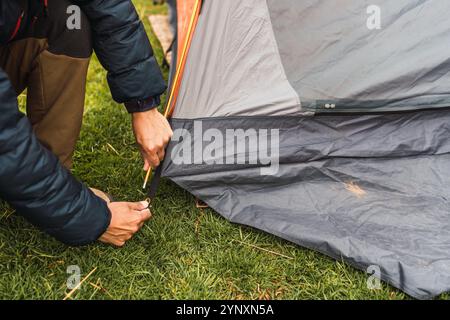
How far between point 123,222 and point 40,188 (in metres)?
0.35

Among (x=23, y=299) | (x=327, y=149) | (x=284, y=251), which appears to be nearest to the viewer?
(x=23, y=299)

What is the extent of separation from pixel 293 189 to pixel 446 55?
653 millimetres

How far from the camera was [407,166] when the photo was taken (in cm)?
174

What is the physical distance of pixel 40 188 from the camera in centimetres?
120

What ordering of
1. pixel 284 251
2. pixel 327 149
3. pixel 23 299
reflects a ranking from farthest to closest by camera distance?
pixel 327 149 → pixel 284 251 → pixel 23 299

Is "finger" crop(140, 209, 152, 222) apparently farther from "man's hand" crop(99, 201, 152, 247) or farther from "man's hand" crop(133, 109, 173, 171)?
"man's hand" crop(133, 109, 173, 171)

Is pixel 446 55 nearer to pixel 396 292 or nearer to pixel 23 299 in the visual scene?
pixel 396 292

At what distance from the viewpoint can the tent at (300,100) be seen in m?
1.64

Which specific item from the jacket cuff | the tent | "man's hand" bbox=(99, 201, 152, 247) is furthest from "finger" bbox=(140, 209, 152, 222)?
the jacket cuff

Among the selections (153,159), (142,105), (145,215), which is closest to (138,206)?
(145,215)

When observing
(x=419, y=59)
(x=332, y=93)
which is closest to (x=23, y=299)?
(x=332, y=93)

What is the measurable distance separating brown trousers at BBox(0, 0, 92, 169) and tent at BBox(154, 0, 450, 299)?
31 centimetres

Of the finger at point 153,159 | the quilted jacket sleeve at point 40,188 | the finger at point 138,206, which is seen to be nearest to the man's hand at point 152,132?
the finger at point 153,159

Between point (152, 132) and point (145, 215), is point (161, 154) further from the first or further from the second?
point (145, 215)
